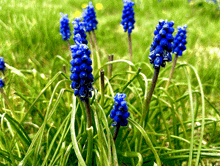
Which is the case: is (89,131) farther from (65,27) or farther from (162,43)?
(65,27)

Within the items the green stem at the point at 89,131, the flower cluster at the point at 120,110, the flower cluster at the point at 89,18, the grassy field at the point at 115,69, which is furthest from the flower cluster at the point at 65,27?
the flower cluster at the point at 120,110

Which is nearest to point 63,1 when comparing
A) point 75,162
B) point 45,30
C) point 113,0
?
point 113,0

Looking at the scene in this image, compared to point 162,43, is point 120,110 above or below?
below

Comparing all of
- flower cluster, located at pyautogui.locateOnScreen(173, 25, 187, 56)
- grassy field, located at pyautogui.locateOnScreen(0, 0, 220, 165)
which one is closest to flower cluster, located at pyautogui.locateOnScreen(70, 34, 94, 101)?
grassy field, located at pyautogui.locateOnScreen(0, 0, 220, 165)

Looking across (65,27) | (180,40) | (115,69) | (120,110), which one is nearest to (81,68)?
(120,110)

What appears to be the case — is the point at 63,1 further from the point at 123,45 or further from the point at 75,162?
the point at 75,162

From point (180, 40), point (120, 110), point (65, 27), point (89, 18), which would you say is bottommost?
point (120, 110)
